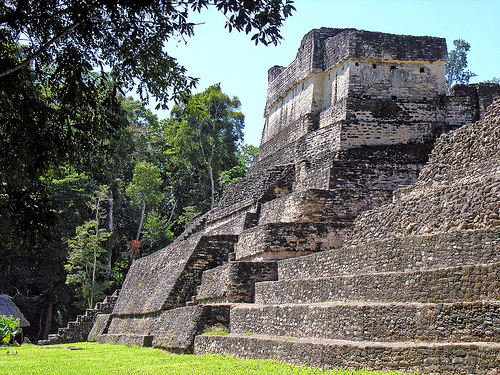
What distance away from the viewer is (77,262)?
23016 mm

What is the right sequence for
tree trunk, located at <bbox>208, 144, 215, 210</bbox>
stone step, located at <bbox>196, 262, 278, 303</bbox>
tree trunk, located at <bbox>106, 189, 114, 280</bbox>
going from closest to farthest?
stone step, located at <bbox>196, 262, 278, 303</bbox> → tree trunk, located at <bbox>106, 189, 114, 280</bbox> → tree trunk, located at <bbox>208, 144, 215, 210</bbox>

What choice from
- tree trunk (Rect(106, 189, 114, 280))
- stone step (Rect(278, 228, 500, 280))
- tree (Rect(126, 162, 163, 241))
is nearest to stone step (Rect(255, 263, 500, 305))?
stone step (Rect(278, 228, 500, 280))

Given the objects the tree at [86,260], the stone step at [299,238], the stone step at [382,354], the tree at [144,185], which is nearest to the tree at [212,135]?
the tree at [144,185]

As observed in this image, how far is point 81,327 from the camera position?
69.2ft

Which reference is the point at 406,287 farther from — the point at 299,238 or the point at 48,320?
the point at 48,320

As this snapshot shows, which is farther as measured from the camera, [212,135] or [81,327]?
[212,135]

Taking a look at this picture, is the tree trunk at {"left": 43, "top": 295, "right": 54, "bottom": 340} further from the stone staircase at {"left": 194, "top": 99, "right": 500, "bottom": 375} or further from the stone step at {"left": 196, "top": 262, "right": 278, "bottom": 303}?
the stone staircase at {"left": 194, "top": 99, "right": 500, "bottom": 375}

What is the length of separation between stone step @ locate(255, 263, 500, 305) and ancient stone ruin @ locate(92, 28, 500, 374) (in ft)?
0.06

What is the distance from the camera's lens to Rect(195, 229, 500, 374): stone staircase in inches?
215

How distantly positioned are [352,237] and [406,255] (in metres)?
2.89

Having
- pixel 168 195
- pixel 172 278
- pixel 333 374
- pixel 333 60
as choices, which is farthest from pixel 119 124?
pixel 168 195

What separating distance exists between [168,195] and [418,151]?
64.0ft

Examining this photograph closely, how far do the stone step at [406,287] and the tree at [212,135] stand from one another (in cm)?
1966

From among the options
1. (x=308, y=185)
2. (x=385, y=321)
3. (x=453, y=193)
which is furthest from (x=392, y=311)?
A: (x=308, y=185)
